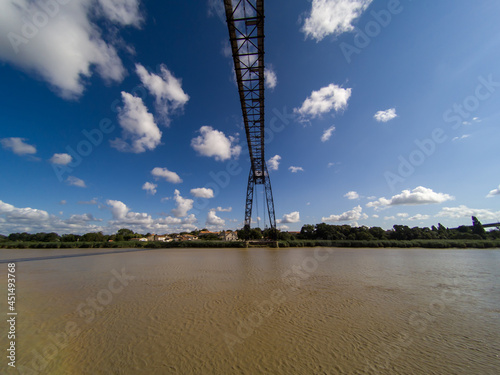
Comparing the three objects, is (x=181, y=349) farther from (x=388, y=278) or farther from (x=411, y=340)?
(x=388, y=278)

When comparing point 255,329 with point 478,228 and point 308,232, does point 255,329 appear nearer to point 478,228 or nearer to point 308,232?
point 308,232

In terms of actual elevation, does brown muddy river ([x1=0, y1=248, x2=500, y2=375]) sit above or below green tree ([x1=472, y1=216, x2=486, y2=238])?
below

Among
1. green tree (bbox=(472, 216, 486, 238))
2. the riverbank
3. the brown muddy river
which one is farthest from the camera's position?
green tree (bbox=(472, 216, 486, 238))

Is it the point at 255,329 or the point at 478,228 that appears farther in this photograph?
the point at 478,228

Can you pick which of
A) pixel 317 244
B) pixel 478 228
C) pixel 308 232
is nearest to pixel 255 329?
pixel 317 244

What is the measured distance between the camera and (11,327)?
13.4ft

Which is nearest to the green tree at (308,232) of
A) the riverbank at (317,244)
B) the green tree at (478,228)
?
the riverbank at (317,244)

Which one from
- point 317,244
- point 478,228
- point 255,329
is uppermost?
point 478,228

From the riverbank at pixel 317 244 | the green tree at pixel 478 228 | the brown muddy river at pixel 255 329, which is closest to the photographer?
the brown muddy river at pixel 255 329

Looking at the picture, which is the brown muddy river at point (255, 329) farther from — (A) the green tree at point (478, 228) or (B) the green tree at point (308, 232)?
(A) the green tree at point (478, 228)

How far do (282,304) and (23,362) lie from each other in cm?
506

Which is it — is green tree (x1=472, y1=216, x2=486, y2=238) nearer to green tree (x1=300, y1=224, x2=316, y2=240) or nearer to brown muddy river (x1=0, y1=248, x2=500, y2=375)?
green tree (x1=300, y1=224, x2=316, y2=240)

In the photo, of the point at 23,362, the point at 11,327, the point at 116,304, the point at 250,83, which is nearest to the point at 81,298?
the point at 116,304

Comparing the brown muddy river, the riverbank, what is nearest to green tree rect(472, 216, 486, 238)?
the riverbank
